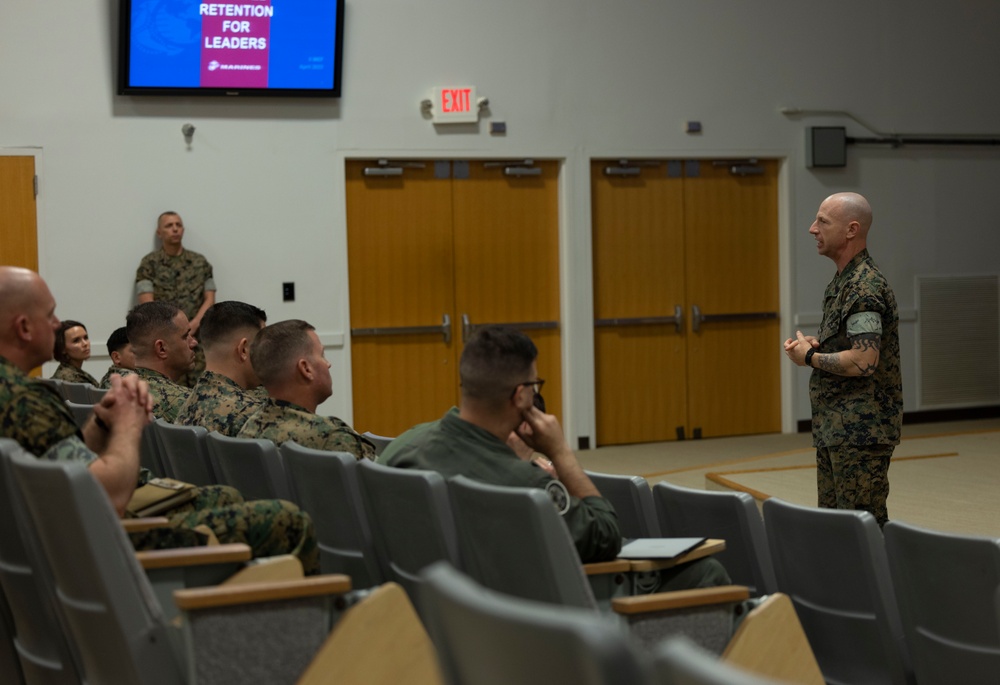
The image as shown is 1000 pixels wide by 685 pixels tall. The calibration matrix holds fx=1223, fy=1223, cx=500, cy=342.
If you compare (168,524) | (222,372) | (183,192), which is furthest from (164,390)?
(183,192)

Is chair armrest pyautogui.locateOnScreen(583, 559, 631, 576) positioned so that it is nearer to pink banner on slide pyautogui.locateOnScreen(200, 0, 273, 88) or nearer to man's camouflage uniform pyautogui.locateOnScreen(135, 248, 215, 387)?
man's camouflage uniform pyautogui.locateOnScreen(135, 248, 215, 387)

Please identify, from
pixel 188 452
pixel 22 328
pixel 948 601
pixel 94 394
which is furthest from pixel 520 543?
pixel 94 394

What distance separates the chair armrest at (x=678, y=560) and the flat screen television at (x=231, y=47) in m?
6.85

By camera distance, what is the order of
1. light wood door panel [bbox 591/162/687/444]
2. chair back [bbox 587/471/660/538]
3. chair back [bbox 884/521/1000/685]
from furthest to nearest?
light wood door panel [bbox 591/162/687/444], chair back [bbox 587/471/660/538], chair back [bbox 884/521/1000/685]

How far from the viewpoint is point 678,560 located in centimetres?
290

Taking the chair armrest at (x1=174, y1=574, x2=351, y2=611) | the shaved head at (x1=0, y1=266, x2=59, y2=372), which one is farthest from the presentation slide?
the chair armrest at (x1=174, y1=574, x2=351, y2=611)

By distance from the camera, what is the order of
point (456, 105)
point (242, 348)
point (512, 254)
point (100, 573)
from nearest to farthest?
point (100, 573) < point (242, 348) < point (456, 105) < point (512, 254)

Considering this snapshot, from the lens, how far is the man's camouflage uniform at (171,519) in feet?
9.71

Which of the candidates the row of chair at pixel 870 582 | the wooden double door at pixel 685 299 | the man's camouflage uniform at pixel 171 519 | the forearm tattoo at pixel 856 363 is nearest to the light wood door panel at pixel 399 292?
the wooden double door at pixel 685 299

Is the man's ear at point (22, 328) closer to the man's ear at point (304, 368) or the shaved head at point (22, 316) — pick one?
the shaved head at point (22, 316)

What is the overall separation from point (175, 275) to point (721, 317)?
4566 millimetres

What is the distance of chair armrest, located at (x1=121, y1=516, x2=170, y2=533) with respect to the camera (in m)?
2.91

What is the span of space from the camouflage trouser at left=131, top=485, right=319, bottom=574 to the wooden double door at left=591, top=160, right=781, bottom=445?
23.7 ft

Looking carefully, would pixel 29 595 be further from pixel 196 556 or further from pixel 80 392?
pixel 80 392
